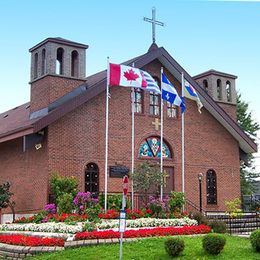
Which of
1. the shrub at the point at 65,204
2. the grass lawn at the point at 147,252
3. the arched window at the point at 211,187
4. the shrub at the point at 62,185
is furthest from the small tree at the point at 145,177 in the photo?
the grass lawn at the point at 147,252

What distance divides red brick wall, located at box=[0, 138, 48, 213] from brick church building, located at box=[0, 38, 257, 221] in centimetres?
4

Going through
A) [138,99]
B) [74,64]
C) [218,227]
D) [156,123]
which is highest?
[74,64]

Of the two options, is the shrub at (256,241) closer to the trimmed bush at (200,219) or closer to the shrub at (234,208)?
the trimmed bush at (200,219)

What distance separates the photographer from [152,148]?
2369 cm

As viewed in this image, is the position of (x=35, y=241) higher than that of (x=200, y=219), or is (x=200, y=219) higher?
(x=200, y=219)

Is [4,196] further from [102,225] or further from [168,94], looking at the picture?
[168,94]

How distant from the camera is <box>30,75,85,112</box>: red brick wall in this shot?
2131 centimetres

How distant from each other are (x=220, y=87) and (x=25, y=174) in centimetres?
1156

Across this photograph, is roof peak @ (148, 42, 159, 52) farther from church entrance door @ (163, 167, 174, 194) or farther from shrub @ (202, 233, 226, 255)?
shrub @ (202, 233, 226, 255)

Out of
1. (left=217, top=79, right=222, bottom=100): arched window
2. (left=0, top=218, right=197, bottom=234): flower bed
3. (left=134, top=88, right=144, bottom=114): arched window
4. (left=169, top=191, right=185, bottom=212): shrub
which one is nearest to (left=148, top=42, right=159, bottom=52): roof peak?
(left=134, top=88, right=144, bottom=114): arched window

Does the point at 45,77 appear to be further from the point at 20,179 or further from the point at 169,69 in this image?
the point at 169,69

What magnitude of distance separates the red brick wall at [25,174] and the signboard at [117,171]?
9.79 ft

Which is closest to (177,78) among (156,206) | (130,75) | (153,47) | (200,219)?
(153,47)

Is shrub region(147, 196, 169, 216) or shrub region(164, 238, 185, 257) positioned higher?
shrub region(147, 196, 169, 216)
